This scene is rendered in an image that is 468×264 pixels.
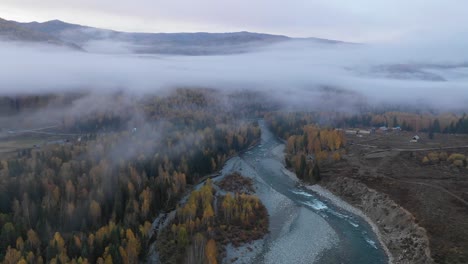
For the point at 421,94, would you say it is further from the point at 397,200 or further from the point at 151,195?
the point at 151,195

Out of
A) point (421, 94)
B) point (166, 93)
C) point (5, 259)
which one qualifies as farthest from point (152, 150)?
point (421, 94)

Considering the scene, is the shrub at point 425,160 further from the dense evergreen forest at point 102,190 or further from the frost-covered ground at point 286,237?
the dense evergreen forest at point 102,190

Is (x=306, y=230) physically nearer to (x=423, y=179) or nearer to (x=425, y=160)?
(x=423, y=179)

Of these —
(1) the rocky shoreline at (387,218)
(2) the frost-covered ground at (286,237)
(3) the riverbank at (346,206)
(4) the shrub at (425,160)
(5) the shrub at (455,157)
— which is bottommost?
(2) the frost-covered ground at (286,237)

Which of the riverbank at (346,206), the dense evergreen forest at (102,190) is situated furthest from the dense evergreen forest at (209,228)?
the riverbank at (346,206)

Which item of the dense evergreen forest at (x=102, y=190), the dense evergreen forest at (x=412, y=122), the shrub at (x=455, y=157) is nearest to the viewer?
the dense evergreen forest at (x=102, y=190)

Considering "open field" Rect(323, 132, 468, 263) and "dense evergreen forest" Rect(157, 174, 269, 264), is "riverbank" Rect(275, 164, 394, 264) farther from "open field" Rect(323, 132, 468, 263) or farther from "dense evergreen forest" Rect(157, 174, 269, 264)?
"dense evergreen forest" Rect(157, 174, 269, 264)

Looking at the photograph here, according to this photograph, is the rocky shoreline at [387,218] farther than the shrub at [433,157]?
No

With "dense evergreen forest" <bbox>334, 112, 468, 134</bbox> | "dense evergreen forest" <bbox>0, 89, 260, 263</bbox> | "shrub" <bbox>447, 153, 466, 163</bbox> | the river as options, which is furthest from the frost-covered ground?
"dense evergreen forest" <bbox>334, 112, 468, 134</bbox>
